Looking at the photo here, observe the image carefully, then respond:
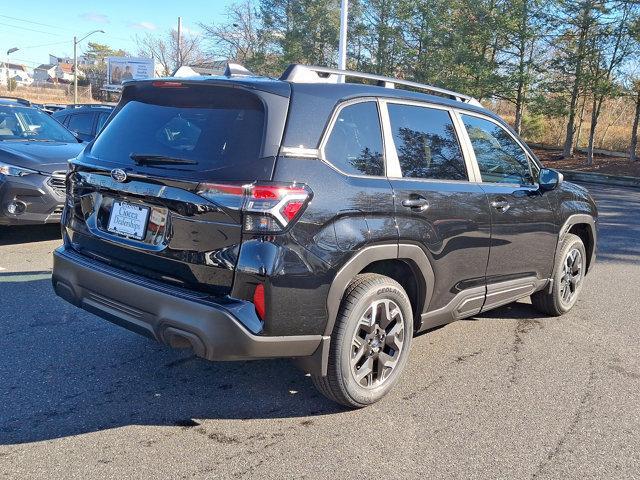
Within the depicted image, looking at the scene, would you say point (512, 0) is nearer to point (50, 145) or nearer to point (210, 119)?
point (50, 145)

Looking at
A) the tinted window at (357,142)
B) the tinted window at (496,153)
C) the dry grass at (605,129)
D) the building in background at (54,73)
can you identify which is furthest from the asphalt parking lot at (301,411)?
the building in background at (54,73)

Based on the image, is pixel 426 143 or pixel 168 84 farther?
pixel 426 143

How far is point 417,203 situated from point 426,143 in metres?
0.54

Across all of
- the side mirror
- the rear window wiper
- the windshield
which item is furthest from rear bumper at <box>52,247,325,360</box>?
the windshield

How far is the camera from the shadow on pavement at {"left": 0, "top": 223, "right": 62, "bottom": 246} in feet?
24.3

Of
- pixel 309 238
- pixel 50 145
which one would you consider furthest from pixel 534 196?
pixel 50 145

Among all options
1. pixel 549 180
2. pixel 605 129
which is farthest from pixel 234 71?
pixel 605 129

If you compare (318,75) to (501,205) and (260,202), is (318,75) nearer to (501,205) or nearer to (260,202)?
(260,202)

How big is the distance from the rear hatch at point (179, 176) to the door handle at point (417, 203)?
3.03ft

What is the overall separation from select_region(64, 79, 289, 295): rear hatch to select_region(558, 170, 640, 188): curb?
18933 millimetres

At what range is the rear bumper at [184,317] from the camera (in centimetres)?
284

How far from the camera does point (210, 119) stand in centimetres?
316

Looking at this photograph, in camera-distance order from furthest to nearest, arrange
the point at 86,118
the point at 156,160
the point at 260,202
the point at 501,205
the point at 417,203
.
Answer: the point at 86,118 → the point at 501,205 → the point at 417,203 → the point at 156,160 → the point at 260,202

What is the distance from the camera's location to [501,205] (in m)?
4.22
